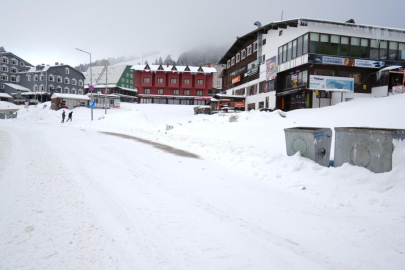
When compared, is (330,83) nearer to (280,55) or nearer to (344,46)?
(344,46)

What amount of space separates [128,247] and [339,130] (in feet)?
18.6

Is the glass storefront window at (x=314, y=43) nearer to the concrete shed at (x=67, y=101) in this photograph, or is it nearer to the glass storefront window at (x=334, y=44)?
the glass storefront window at (x=334, y=44)

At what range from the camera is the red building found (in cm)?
6025

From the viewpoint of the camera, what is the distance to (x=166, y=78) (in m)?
61.7

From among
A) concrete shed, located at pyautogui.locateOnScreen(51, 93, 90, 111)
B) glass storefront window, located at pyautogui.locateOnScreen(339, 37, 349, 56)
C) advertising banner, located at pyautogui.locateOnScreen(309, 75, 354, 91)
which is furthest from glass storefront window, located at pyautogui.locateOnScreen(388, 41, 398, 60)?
concrete shed, located at pyautogui.locateOnScreen(51, 93, 90, 111)

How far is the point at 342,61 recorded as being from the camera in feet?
90.4

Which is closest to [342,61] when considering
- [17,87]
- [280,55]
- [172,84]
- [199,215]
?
[280,55]

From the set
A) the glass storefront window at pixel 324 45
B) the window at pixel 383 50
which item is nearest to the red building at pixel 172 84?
the glass storefront window at pixel 324 45

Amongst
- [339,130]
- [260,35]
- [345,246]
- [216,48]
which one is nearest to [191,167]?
[339,130]

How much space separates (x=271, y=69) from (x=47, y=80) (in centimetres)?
5733

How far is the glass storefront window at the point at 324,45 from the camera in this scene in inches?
1070

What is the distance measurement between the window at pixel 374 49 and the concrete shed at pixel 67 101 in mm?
50227

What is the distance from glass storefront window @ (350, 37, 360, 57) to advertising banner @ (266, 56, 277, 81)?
30.2 feet

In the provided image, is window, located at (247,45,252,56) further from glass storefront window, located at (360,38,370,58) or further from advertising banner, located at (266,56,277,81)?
glass storefront window, located at (360,38,370,58)
